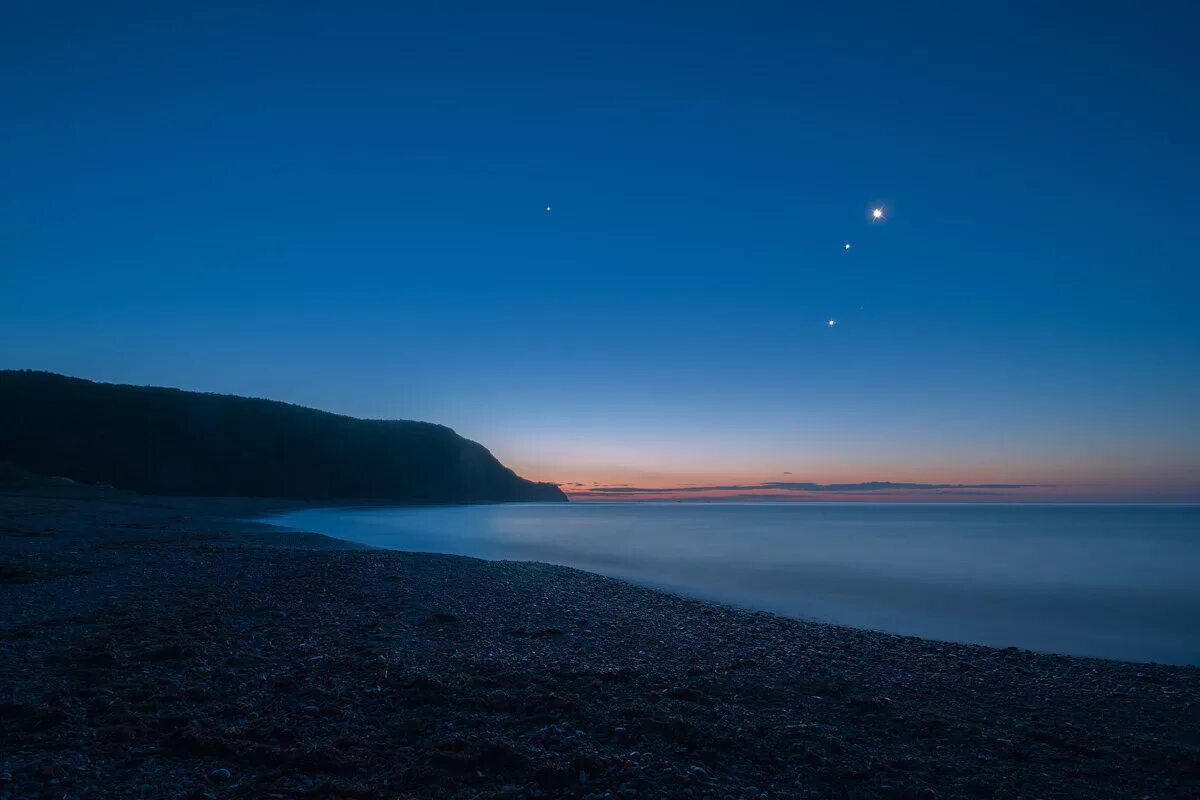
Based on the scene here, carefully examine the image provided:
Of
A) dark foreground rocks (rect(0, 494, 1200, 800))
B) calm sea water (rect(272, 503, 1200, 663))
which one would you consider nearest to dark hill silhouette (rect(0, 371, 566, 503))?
calm sea water (rect(272, 503, 1200, 663))

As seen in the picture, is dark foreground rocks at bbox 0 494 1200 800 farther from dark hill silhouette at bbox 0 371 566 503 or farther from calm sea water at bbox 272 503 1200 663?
dark hill silhouette at bbox 0 371 566 503

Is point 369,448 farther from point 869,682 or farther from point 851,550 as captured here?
point 869,682

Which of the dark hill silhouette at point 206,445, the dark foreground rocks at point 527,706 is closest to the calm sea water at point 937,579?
the dark foreground rocks at point 527,706

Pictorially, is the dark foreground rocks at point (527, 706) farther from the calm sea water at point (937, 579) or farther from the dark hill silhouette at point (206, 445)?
the dark hill silhouette at point (206, 445)

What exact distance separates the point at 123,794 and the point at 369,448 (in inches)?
4131

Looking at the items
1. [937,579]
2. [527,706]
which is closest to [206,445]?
[937,579]

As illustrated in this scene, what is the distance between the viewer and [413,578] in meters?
14.8

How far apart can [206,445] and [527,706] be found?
88100mm

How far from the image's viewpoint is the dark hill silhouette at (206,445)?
67562mm

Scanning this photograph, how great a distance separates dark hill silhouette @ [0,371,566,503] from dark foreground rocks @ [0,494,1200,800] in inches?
2567

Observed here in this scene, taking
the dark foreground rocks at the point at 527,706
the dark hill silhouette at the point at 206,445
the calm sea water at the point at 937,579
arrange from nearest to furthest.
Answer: the dark foreground rocks at the point at 527,706
the calm sea water at the point at 937,579
the dark hill silhouette at the point at 206,445

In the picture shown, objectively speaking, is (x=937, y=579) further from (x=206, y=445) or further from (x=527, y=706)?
(x=206, y=445)

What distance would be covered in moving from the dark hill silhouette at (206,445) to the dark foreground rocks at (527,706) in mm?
65214

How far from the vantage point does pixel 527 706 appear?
6215 millimetres
